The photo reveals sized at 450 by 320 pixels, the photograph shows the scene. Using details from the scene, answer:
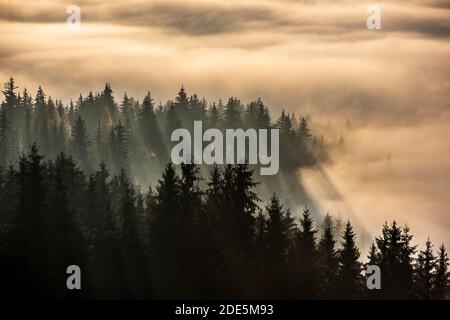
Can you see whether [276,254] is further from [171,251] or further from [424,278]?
[424,278]

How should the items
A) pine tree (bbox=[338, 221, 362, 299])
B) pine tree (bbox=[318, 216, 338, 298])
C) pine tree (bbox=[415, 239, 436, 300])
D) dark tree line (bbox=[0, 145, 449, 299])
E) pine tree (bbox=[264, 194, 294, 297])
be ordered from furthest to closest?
pine tree (bbox=[415, 239, 436, 300])
pine tree (bbox=[338, 221, 362, 299])
pine tree (bbox=[318, 216, 338, 298])
pine tree (bbox=[264, 194, 294, 297])
dark tree line (bbox=[0, 145, 449, 299])

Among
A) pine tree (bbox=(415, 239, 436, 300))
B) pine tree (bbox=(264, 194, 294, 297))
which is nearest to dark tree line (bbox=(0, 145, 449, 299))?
pine tree (bbox=(264, 194, 294, 297))

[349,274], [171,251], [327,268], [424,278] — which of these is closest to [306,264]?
[327,268]

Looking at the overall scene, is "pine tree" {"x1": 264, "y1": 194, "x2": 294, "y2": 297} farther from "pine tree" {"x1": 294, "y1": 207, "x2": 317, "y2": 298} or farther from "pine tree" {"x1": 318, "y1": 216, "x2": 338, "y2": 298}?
"pine tree" {"x1": 318, "y1": 216, "x2": 338, "y2": 298}

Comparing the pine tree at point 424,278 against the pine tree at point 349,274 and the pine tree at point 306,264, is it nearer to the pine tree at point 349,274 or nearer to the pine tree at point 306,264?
the pine tree at point 349,274

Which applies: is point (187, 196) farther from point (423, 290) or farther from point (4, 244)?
point (423, 290)

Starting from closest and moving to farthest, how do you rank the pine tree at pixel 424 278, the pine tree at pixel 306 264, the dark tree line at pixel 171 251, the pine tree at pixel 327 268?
the dark tree line at pixel 171 251 < the pine tree at pixel 306 264 < the pine tree at pixel 327 268 < the pine tree at pixel 424 278

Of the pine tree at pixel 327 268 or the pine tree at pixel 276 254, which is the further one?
the pine tree at pixel 327 268

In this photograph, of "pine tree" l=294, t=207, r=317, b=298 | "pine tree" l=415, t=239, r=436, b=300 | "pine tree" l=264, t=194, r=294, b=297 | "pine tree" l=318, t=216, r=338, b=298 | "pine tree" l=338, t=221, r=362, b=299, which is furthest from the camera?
"pine tree" l=415, t=239, r=436, b=300

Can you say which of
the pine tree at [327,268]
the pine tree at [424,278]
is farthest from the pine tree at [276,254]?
the pine tree at [424,278]

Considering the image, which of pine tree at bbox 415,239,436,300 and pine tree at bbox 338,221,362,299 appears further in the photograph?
pine tree at bbox 415,239,436,300

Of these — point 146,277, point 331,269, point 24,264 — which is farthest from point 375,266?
point 24,264

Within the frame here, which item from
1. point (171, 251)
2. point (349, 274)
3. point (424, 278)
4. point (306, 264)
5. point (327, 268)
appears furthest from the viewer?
point (424, 278)
